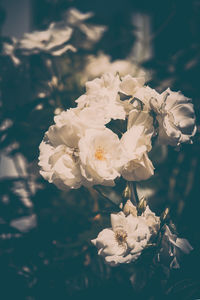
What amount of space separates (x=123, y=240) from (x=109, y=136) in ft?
0.68

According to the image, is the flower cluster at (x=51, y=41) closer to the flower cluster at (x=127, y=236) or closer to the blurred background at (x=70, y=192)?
the blurred background at (x=70, y=192)

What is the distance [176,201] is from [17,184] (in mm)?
582

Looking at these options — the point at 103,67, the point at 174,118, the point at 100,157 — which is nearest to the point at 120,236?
the point at 100,157

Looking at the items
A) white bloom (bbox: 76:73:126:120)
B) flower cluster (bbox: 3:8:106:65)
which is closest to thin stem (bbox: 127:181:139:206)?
white bloom (bbox: 76:73:126:120)

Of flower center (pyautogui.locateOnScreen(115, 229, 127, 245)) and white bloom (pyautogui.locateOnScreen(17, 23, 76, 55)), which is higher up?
white bloom (pyautogui.locateOnScreen(17, 23, 76, 55))

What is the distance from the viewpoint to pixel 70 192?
1.00 metres

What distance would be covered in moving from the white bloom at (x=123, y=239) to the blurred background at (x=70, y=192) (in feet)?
0.39

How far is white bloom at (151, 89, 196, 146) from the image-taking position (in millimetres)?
533

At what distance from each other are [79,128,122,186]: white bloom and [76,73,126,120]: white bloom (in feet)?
0.18

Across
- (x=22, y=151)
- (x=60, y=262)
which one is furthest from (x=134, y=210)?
(x=22, y=151)

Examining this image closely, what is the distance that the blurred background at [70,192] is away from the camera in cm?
73

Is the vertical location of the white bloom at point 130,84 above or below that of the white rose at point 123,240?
above

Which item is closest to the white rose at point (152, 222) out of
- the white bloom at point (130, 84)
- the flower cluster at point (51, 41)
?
the white bloom at point (130, 84)

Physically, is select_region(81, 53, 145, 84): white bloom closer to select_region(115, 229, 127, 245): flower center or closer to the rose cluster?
the rose cluster
